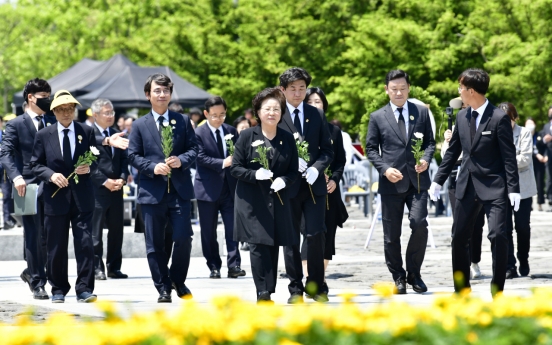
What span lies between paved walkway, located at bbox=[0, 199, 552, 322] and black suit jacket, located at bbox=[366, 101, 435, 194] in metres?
1.03

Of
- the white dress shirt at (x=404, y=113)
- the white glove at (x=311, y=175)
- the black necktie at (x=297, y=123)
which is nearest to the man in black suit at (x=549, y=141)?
the white dress shirt at (x=404, y=113)

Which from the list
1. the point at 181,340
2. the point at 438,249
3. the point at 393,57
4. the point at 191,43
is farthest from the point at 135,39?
the point at 181,340

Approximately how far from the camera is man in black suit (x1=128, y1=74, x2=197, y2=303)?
9812mm

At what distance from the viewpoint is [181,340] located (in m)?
4.38

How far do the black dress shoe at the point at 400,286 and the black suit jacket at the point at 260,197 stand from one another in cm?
144

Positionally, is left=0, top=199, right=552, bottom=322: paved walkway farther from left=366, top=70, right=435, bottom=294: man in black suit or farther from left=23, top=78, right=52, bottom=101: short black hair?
left=23, top=78, right=52, bottom=101: short black hair

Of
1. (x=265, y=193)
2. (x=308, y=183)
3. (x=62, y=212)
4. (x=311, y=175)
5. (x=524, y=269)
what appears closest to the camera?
(x=265, y=193)

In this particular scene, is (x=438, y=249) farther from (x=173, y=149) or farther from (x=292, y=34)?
(x=292, y=34)

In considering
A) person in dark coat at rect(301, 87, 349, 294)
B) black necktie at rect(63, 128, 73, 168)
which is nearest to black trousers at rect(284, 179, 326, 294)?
person in dark coat at rect(301, 87, 349, 294)

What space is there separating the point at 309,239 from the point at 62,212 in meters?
2.27

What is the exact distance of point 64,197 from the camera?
10016 mm

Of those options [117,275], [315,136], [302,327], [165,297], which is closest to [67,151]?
[165,297]

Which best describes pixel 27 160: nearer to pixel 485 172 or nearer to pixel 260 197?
pixel 260 197

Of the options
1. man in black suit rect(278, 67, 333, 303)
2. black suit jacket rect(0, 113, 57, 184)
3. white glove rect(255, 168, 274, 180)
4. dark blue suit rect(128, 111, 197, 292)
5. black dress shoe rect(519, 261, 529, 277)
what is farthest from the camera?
black dress shoe rect(519, 261, 529, 277)
